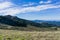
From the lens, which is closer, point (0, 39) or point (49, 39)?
point (0, 39)

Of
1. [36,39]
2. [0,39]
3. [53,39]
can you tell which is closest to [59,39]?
[53,39]

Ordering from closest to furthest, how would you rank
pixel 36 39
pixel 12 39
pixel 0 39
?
1. pixel 0 39
2. pixel 12 39
3. pixel 36 39

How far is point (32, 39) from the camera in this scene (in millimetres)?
23297

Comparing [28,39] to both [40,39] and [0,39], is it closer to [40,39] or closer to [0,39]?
Answer: [40,39]

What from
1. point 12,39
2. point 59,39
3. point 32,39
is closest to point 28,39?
point 32,39

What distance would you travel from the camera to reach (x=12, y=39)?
71.3ft

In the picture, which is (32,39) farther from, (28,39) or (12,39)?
(12,39)

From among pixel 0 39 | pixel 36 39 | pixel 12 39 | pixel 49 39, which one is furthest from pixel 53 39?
pixel 0 39

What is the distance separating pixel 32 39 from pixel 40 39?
0.93m

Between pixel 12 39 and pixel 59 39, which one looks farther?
pixel 59 39

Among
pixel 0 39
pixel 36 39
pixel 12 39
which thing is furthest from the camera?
pixel 36 39

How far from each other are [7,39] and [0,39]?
3.77ft

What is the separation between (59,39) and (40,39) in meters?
2.19

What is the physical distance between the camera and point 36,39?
76.4 feet
